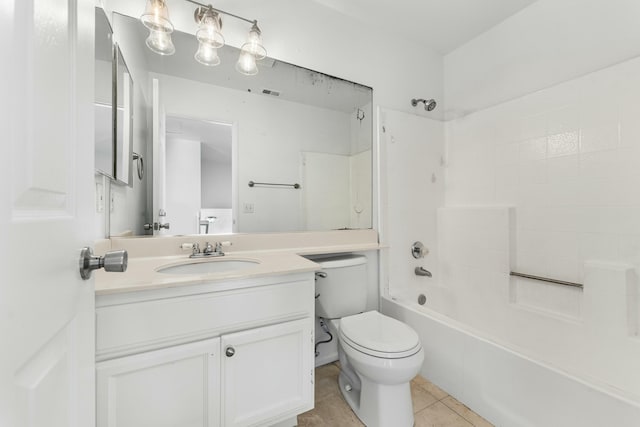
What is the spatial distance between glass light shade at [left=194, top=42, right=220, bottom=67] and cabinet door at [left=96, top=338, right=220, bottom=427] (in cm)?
139

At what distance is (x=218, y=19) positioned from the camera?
1.37 meters

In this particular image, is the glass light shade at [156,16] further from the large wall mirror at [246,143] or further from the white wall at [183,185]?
the white wall at [183,185]

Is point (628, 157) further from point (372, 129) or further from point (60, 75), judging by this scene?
point (60, 75)

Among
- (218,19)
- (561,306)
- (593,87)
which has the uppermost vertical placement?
(218,19)

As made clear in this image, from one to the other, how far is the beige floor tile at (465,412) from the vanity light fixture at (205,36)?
2.15 meters

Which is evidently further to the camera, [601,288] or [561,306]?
[561,306]

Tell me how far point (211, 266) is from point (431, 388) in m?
1.42

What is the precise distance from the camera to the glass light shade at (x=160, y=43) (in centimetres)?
130

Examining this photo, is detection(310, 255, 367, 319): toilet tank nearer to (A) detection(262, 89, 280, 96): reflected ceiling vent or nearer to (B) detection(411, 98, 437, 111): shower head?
(A) detection(262, 89, 280, 96): reflected ceiling vent

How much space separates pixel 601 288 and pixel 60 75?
7.28 feet

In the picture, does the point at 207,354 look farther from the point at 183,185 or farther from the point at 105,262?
the point at 183,185

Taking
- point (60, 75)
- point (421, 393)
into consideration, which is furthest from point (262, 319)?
point (421, 393)

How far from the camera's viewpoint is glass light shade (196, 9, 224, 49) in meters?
1.34

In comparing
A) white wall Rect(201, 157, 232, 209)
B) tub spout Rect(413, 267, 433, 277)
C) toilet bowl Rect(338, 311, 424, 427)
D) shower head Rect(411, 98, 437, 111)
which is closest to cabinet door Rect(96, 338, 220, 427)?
toilet bowl Rect(338, 311, 424, 427)
